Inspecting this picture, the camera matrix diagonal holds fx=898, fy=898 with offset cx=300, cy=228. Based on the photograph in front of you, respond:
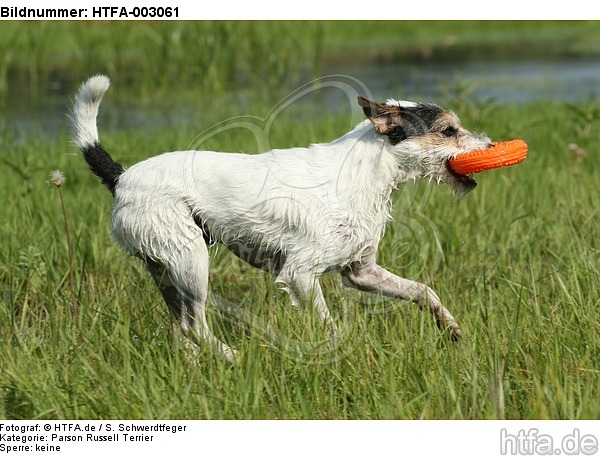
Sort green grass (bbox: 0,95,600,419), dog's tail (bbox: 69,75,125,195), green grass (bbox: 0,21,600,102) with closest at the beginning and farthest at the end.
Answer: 1. green grass (bbox: 0,95,600,419)
2. dog's tail (bbox: 69,75,125,195)
3. green grass (bbox: 0,21,600,102)

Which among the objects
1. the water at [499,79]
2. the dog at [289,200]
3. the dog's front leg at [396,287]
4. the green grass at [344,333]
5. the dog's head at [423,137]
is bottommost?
the green grass at [344,333]

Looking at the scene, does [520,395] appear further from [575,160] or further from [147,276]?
[575,160]

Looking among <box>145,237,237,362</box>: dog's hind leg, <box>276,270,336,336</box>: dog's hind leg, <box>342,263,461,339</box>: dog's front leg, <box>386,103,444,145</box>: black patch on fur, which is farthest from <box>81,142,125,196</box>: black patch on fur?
<box>386,103,444,145</box>: black patch on fur

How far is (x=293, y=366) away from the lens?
3992mm

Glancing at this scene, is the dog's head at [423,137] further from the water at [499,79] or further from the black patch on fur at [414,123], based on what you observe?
the water at [499,79]

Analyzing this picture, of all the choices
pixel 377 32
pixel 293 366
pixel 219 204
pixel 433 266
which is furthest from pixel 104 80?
pixel 377 32

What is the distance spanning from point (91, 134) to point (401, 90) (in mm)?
8326

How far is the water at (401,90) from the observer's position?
36.7ft

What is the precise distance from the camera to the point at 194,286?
170 inches

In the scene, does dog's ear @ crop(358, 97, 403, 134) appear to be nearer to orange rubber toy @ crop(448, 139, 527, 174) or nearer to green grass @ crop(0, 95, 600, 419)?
orange rubber toy @ crop(448, 139, 527, 174)

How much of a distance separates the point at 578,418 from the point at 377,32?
1901 centimetres

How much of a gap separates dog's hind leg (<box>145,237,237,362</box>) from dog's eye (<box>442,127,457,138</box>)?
1.31 m

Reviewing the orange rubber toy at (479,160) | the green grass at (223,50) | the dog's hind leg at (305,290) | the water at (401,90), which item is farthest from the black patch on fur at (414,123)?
the green grass at (223,50)

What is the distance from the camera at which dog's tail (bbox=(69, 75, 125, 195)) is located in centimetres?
451
